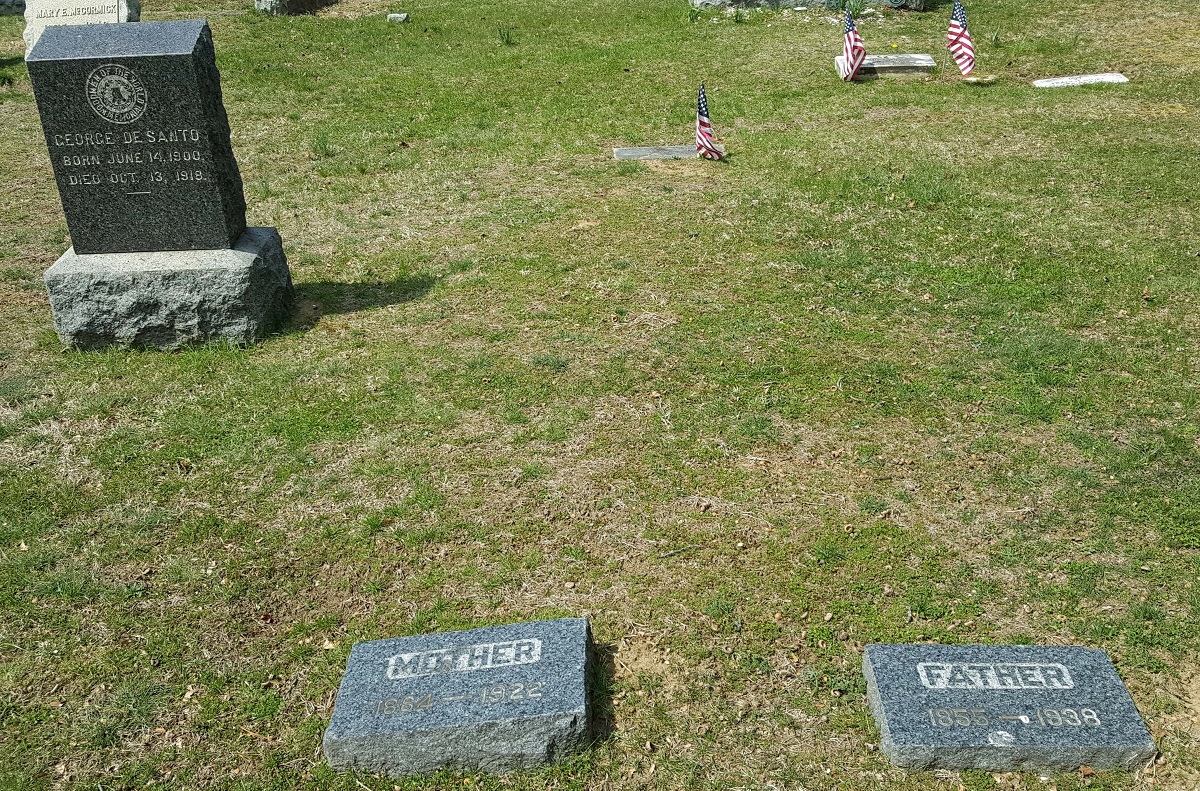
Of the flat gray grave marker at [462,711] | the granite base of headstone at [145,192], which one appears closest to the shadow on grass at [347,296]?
the granite base of headstone at [145,192]

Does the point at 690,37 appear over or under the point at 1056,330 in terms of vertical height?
over

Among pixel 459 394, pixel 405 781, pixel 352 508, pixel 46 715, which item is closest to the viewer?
pixel 405 781

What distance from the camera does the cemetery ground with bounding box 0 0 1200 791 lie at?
15.0ft

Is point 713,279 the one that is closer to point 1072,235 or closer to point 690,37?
point 1072,235

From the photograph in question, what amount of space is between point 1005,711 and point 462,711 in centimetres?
235

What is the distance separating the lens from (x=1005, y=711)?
13.4 ft

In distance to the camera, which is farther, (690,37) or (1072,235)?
(690,37)

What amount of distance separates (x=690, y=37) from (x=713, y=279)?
34.1 ft

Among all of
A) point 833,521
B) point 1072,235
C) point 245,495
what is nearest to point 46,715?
point 245,495

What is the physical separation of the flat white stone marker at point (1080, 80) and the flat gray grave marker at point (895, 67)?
1.62 meters

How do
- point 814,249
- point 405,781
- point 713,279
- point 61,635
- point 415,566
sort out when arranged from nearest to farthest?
point 405,781, point 61,635, point 415,566, point 713,279, point 814,249

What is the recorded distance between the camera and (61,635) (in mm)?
4980

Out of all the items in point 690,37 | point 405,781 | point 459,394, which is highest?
point 690,37

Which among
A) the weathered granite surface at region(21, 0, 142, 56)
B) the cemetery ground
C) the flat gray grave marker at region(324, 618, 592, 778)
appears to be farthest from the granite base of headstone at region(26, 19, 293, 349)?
the weathered granite surface at region(21, 0, 142, 56)
